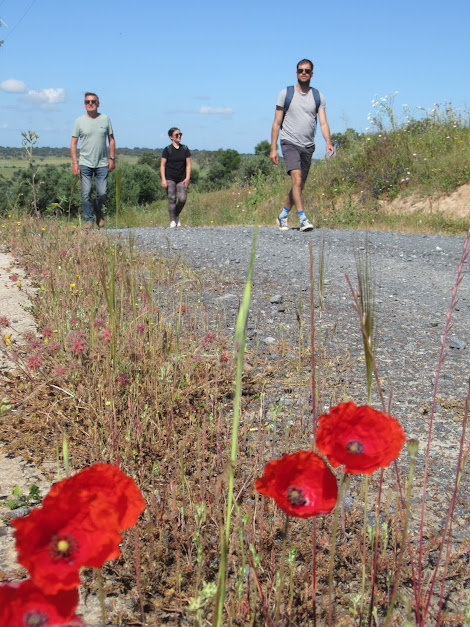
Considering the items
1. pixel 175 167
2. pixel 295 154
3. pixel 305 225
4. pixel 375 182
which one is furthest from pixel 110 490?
pixel 375 182

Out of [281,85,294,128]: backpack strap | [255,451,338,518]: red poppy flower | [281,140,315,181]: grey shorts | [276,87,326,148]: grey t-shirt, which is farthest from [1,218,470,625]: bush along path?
[281,85,294,128]: backpack strap

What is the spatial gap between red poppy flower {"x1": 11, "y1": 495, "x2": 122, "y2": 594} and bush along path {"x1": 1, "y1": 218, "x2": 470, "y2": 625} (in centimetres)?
21

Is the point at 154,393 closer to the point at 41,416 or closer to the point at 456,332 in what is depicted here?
the point at 41,416

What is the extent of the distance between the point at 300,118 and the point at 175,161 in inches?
115

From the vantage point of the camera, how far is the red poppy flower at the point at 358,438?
39.5 inches

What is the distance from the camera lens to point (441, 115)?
1402 centimetres

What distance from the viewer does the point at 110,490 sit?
86cm

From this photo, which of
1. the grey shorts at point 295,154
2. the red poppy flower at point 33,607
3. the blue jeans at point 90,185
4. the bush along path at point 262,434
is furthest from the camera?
the blue jeans at point 90,185

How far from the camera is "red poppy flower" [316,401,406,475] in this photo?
1.00 m

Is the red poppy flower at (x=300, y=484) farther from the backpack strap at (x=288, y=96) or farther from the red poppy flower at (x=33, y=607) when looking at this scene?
the backpack strap at (x=288, y=96)

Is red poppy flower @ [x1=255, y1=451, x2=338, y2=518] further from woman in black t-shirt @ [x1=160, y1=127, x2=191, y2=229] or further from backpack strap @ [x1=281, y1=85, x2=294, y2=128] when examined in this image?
woman in black t-shirt @ [x1=160, y1=127, x2=191, y2=229]

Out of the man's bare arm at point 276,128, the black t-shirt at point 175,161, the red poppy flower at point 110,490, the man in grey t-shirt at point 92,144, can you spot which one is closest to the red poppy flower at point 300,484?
the red poppy flower at point 110,490

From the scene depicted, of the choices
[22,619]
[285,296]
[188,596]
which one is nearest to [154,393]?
[188,596]

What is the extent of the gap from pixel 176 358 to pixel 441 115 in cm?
1343
